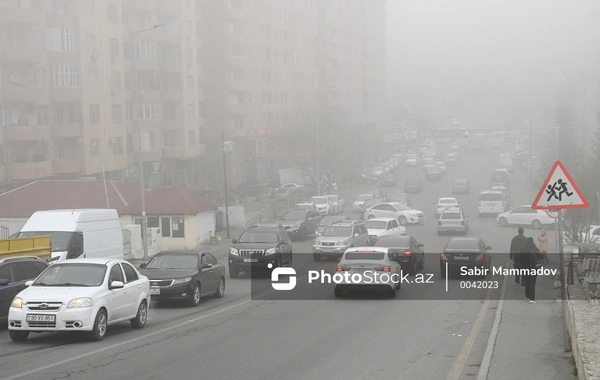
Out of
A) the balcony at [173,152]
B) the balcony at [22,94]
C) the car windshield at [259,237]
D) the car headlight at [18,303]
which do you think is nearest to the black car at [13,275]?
the car headlight at [18,303]

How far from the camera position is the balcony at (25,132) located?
58.1 meters

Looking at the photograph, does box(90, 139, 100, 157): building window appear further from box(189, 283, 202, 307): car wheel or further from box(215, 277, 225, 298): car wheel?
box(189, 283, 202, 307): car wheel

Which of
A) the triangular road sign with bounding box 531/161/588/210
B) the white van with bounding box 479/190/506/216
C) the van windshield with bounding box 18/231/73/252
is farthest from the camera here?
the white van with bounding box 479/190/506/216

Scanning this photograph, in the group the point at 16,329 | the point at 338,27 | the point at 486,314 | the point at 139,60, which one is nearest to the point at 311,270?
the point at 486,314

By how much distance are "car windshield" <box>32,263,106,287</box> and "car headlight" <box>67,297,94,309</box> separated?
64cm

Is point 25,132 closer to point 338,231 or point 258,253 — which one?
point 338,231

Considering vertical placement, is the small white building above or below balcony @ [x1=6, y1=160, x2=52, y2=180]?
below

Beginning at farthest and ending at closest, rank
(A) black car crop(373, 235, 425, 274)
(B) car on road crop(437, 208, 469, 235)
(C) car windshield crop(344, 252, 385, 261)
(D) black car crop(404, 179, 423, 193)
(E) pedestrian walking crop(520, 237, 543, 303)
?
(D) black car crop(404, 179, 423, 193), (B) car on road crop(437, 208, 469, 235), (A) black car crop(373, 235, 425, 274), (C) car windshield crop(344, 252, 385, 261), (E) pedestrian walking crop(520, 237, 543, 303)

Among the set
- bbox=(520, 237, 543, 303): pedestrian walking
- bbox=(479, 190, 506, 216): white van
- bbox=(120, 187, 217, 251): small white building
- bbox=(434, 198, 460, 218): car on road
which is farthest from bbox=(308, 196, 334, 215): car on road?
bbox=(520, 237, 543, 303): pedestrian walking

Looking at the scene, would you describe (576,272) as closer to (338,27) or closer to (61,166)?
(61,166)

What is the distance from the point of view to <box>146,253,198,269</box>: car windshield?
23.2 meters

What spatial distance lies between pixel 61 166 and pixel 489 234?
30261 millimetres

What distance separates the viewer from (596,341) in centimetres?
1252

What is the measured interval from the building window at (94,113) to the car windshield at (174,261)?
43202 mm
